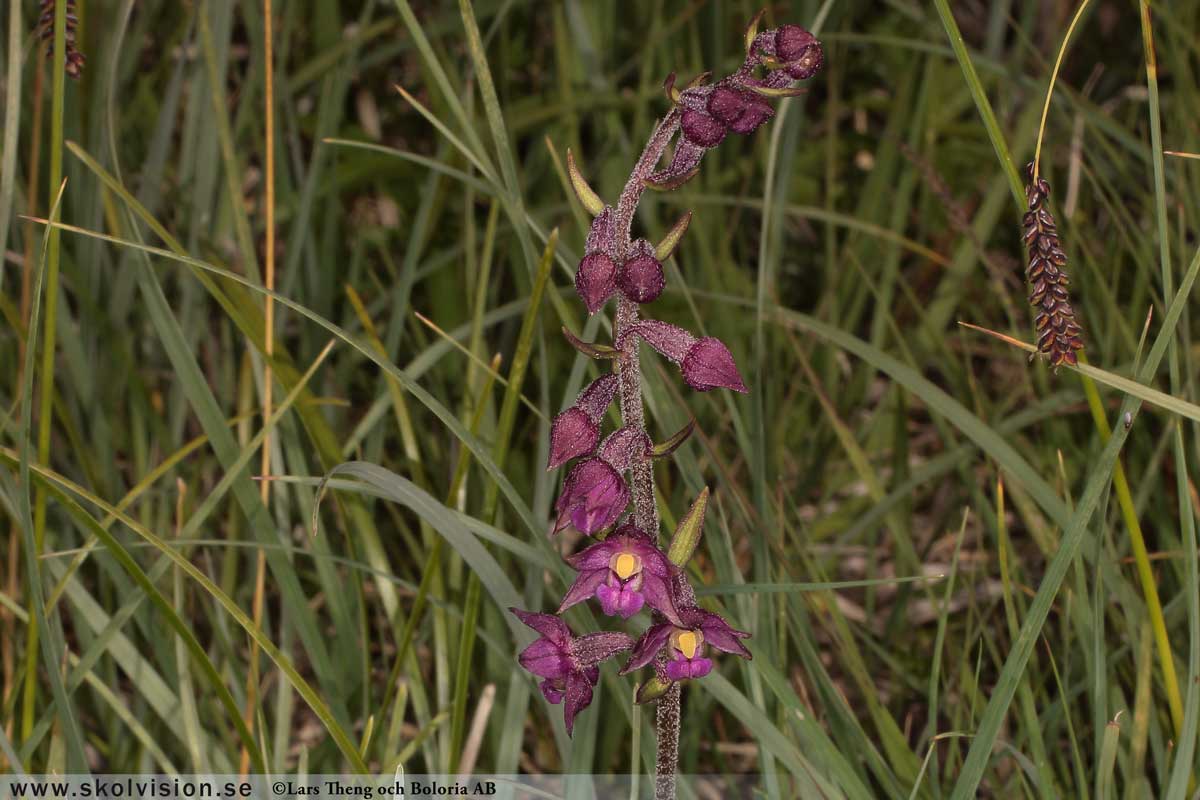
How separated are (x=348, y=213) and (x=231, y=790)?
2163 mm

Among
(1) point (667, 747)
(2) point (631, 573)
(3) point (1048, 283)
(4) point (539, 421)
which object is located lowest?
(4) point (539, 421)

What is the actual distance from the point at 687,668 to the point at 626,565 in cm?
12

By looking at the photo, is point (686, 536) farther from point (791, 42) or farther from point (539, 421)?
point (539, 421)

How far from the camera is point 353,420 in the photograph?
3188 mm

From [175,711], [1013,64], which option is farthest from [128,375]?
[1013,64]

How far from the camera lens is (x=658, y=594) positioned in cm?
122

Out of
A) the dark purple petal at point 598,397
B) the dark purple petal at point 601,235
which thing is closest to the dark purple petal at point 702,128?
the dark purple petal at point 601,235

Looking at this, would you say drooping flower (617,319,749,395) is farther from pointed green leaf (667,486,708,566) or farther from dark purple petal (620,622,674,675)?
dark purple petal (620,622,674,675)

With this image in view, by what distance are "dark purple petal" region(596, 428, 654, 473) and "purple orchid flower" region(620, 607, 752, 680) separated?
0.51 ft

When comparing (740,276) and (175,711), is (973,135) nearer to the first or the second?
(740,276)

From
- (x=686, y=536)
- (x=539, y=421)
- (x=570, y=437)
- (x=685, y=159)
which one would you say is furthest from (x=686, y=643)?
(x=539, y=421)

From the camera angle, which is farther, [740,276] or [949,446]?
[740,276]

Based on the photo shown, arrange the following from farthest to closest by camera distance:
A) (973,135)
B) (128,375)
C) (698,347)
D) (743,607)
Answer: (973,135) → (128,375) → (743,607) → (698,347)

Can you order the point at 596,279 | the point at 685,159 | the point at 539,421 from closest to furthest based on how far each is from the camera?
the point at 596,279
the point at 685,159
the point at 539,421
